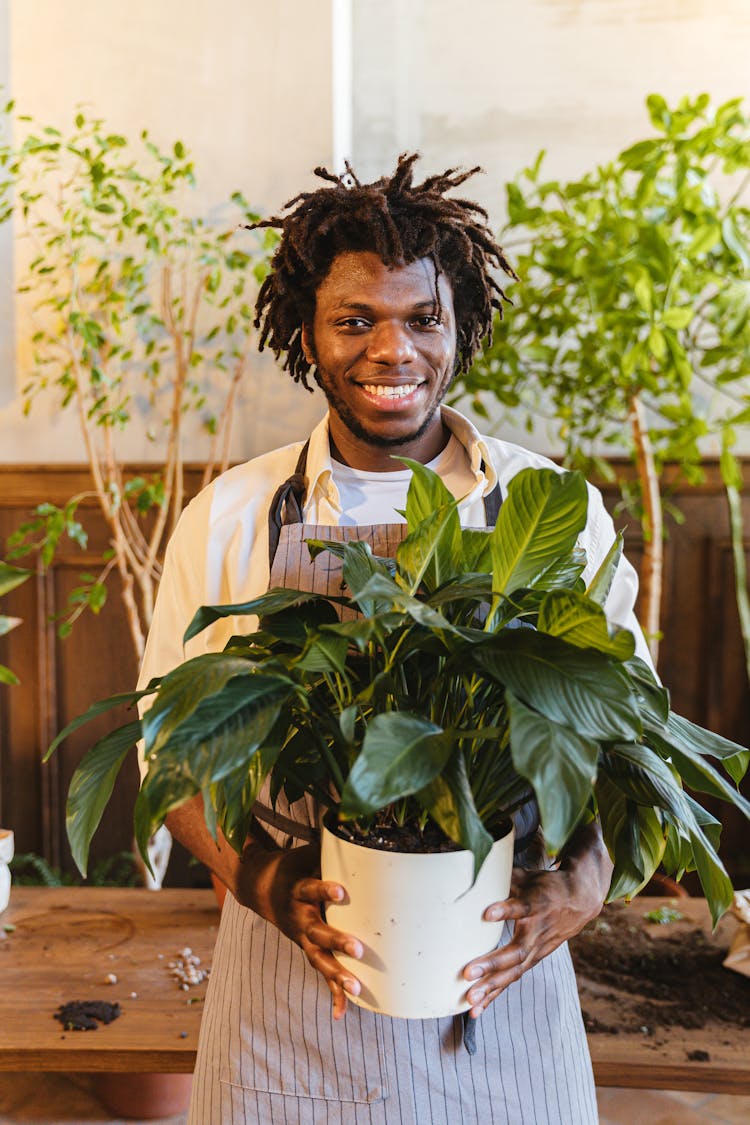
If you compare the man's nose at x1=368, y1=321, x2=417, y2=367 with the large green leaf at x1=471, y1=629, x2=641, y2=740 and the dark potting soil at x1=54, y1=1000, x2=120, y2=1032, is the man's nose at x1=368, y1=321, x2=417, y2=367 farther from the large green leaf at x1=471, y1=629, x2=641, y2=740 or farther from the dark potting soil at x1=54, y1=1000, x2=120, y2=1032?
the dark potting soil at x1=54, y1=1000, x2=120, y2=1032

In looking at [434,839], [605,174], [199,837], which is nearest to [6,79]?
[605,174]

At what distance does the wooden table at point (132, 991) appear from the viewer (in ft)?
5.41

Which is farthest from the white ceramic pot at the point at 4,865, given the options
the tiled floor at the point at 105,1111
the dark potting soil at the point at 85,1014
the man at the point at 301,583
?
the man at the point at 301,583

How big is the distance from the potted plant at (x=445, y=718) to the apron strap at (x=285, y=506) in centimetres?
27

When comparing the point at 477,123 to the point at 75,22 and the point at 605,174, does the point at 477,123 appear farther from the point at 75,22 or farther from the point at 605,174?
the point at 75,22

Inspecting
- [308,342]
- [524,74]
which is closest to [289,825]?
[308,342]

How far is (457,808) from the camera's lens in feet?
2.80

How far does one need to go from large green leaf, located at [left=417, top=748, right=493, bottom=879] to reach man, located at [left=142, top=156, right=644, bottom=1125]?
0.48ft

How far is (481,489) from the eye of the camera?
1330 mm

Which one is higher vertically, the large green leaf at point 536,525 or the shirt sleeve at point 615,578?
the large green leaf at point 536,525

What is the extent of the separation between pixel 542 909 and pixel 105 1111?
5.32 ft

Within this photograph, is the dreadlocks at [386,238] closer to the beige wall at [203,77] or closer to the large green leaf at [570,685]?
the large green leaf at [570,685]

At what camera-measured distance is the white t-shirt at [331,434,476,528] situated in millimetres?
1374

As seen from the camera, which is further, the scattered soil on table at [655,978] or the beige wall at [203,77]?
the beige wall at [203,77]
